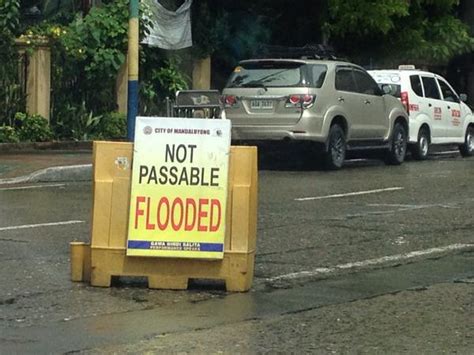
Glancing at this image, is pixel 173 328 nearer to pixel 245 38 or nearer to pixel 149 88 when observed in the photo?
pixel 149 88

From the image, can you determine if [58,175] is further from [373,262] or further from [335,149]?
[373,262]

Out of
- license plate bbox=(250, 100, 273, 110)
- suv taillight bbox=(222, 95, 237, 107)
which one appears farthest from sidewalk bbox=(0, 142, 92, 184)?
license plate bbox=(250, 100, 273, 110)

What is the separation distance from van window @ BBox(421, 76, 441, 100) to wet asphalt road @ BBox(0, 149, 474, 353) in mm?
8226

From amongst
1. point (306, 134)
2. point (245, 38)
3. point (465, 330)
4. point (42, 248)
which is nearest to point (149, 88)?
point (245, 38)

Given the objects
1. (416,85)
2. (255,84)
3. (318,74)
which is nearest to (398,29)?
(416,85)

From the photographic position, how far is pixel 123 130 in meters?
22.5

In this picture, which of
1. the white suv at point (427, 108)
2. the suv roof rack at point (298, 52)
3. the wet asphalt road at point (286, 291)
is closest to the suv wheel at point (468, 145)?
the white suv at point (427, 108)

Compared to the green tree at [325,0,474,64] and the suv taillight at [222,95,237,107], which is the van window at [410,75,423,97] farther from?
the suv taillight at [222,95,237,107]

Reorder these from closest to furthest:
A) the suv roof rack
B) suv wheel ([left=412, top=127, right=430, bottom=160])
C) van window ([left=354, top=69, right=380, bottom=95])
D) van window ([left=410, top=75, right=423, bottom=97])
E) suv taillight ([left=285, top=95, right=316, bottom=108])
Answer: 1. suv taillight ([left=285, top=95, right=316, bottom=108])
2. van window ([left=354, top=69, right=380, bottom=95])
3. van window ([left=410, top=75, right=423, bottom=97])
4. suv wheel ([left=412, top=127, right=430, bottom=160])
5. the suv roof rack

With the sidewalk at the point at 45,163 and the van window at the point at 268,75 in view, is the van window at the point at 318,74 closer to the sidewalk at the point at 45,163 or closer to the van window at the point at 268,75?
the van window at the point at 268,75

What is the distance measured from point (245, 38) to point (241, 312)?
1826 cm

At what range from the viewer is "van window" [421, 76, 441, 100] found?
2234 cm

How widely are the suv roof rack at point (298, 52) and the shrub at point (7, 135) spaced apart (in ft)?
18.1

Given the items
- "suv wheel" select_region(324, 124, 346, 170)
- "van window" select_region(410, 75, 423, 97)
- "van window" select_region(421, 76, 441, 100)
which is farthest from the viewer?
"van window" select_region(421, 76, 441, 100)
